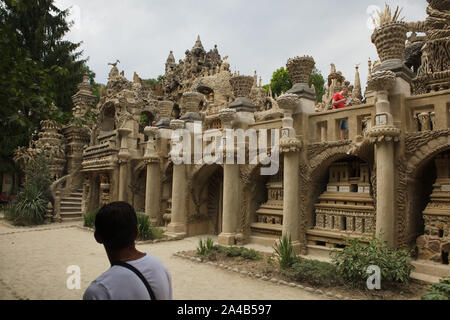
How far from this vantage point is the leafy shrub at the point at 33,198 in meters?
15.0

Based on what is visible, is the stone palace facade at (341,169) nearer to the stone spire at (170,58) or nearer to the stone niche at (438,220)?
the stone niche at (438,220)

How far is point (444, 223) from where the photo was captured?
21.9ft

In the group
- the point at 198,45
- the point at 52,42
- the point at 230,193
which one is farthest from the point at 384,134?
the point at 52,42

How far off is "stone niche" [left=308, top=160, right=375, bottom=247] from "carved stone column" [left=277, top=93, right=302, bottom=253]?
1.84ft

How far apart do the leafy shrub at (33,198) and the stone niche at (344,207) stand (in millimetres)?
13201

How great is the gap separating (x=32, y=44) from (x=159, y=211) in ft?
61.3

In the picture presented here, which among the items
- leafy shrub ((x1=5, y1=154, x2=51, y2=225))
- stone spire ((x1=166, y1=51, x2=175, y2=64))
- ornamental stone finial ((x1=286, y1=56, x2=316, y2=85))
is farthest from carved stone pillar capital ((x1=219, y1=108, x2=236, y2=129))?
stone spire ((x1=166, y1=51, x2=175, y2=64))

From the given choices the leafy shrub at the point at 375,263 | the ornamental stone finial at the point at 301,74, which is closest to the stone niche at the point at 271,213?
the ornamental stone finial at the point at 301,74

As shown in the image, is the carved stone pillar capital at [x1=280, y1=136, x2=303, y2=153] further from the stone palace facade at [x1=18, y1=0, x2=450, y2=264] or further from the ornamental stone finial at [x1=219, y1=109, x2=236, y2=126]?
the ornamental stone finial at [x1=219, y1=109, x2=236, y2=126]

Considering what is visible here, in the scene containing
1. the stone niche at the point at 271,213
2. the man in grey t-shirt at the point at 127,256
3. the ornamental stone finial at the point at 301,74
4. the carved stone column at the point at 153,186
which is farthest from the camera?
the carved stone column at the point at 153,186

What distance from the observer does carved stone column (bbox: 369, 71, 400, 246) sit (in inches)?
266

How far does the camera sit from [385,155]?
22.6 ft

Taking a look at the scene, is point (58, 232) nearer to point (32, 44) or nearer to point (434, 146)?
point (434, 146)

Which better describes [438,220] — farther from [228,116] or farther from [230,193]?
[228,116]
